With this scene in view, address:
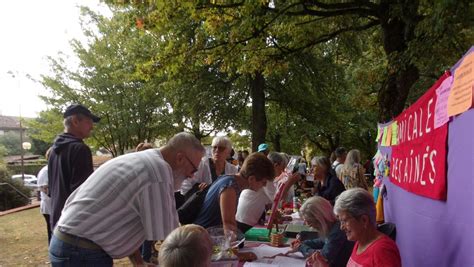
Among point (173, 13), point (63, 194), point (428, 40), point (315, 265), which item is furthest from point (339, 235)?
point (173, 13)

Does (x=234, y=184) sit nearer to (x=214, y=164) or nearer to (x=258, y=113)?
(x=214, y=164)

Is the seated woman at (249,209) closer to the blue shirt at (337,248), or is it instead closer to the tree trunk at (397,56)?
the blue shirt at (337,248)

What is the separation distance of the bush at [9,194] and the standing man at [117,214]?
13287 millimetres

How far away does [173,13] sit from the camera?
22.6 ft

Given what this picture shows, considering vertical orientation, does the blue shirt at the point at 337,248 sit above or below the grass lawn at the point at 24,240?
above

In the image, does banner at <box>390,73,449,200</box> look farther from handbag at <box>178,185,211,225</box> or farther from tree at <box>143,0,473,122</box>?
tree at <box>143,0,473,122</box>

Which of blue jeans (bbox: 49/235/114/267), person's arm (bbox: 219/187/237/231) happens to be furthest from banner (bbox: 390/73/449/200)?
blue jeans (bbox: 49/235/114/267)

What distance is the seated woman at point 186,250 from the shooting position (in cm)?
145

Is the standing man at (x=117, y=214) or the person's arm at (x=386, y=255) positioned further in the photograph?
the person's arm at (x=386, y=255)

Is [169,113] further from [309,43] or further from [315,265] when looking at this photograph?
[315,265]

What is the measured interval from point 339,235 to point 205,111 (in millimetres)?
9911

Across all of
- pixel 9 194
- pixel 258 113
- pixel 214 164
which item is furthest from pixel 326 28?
pixel 9 194

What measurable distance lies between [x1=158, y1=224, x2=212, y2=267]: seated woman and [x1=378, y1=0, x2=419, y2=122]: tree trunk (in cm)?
478

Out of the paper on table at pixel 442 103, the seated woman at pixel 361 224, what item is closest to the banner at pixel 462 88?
the paper on table at pixel 442 103
